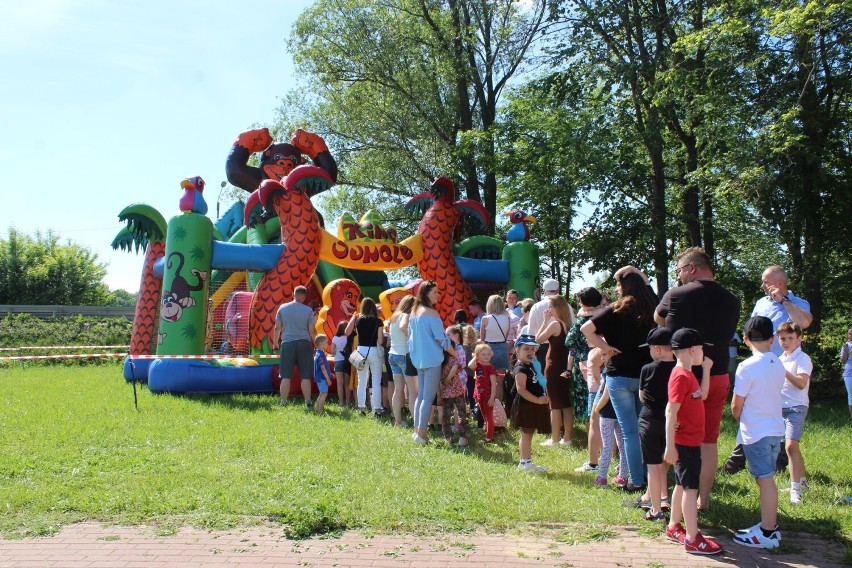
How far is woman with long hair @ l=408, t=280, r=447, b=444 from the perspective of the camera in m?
7.22

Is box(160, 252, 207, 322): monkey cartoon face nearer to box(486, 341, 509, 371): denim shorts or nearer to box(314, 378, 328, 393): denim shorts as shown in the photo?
box(314, 378, 328, 393): denim shorts

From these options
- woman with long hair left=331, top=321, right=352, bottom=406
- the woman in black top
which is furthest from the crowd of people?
woman with long hair left=331, top=321, right=352, bottom=406

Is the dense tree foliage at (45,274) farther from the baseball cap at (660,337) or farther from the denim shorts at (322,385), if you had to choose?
the baseball cap at (660,337)

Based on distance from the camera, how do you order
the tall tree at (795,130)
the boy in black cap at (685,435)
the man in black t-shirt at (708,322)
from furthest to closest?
the tall tree at (795,130) → the man in black t-shirt at (708,322) → the boy in black cap at (685,435)

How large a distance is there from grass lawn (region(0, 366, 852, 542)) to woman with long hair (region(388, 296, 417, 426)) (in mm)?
365

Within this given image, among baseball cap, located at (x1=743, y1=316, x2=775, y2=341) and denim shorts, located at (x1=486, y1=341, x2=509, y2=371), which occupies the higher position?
baseball cap, located at (x1=743, y1=316, x2=775, y2=341)

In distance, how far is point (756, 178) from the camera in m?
12.4

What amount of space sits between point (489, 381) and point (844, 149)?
35.3 feet

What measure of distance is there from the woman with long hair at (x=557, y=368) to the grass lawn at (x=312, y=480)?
36cm

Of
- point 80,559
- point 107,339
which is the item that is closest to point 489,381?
point 80,559

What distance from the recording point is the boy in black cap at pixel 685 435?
13.8ft

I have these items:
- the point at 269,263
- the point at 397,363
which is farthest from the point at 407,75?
the point at 397,363

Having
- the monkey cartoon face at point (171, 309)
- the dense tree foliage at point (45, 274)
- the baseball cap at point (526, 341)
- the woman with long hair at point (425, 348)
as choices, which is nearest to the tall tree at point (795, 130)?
the baseball cap at point (526, 341)

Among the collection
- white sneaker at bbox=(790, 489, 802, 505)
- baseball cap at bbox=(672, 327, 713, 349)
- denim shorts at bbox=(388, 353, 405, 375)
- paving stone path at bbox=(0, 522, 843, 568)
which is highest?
baseball cap at bbox=(672, 327, 713, 349)
